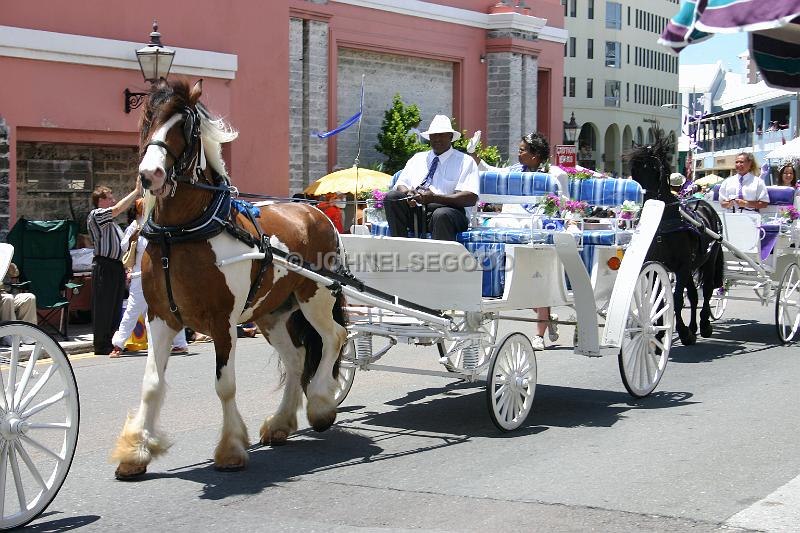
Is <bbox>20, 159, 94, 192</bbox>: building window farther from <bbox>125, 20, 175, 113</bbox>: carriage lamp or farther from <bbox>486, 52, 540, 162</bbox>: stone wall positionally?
<bbox>486, 52, 540, 162</bbox>: stone wall

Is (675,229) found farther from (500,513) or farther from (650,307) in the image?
(500,513)

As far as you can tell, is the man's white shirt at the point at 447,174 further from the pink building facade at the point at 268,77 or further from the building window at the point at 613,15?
the building window at the point at 613,15

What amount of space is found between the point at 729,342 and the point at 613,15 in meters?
71.3

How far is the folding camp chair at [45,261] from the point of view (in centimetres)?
1378

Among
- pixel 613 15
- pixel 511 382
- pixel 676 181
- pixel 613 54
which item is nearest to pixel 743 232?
pixel 676 181

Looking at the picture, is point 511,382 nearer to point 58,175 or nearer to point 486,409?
point 486,409

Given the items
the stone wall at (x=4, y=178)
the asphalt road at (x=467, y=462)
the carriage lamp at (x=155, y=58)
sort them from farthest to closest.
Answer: the carriage lamp at (x=155, y=58) → the stone wall at (x=4, y=178) → the asphalt road at (x=467, y=462)

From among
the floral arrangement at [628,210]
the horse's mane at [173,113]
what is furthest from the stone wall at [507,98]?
the horse's mane at [173,113]

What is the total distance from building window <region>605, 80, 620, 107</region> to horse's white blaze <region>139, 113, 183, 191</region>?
251 feet

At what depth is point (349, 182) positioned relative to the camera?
2041cm

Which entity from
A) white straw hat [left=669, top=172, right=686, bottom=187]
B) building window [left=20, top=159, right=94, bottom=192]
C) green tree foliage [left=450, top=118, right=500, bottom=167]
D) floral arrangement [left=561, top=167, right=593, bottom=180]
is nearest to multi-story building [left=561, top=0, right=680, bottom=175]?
green tree foliage [left=450, top=118, right=500, bottom=167]

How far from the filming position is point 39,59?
1673 cm

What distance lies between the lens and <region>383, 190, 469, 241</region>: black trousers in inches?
337

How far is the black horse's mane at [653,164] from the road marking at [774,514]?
5.60 m
